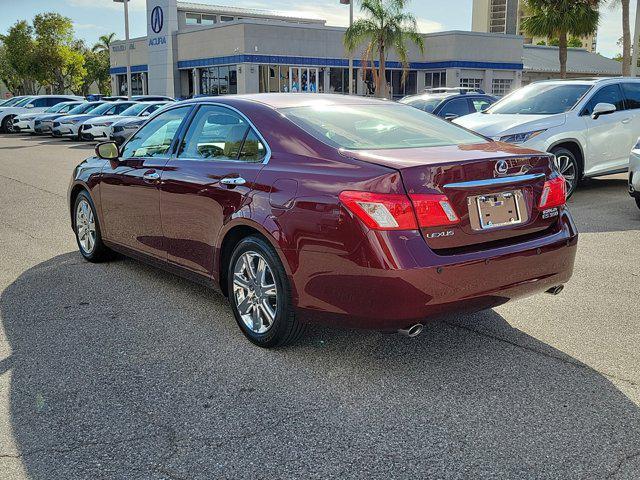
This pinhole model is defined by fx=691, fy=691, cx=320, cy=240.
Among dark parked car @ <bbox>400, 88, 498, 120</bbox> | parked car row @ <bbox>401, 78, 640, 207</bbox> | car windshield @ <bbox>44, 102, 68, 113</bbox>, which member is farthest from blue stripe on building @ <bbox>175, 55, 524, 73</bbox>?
parked car row @ <bbox>401, 78, 640, 207</bbox>

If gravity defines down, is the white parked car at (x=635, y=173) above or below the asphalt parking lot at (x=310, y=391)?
above

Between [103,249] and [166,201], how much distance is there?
1.64m

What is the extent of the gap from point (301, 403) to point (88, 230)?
3814 millimetres

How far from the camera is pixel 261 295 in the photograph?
4309mm

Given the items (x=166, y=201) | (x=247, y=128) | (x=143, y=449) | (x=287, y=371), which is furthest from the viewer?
(x=166, y=201)

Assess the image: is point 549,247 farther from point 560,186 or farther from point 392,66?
point 392,66

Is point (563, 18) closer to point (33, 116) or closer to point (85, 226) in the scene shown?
point (33, 116)

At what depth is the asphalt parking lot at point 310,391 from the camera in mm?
3035

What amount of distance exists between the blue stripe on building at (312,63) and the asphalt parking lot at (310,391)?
40.6 meters

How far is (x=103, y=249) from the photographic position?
6473mm

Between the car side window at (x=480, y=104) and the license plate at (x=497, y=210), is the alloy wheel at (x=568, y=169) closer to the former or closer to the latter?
the car side window at (x=480, y=104)

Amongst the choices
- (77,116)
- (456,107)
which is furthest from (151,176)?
(77,116)

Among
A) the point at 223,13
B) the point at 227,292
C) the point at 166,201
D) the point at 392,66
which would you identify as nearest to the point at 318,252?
the point at 227,292

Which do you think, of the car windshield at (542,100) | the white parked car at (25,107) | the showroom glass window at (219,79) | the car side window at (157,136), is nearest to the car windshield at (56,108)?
the white parked car at (25,107)
